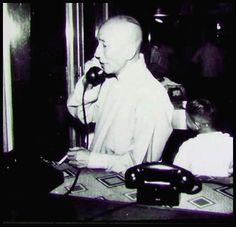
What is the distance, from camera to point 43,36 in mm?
2609

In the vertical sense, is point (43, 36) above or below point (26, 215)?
above

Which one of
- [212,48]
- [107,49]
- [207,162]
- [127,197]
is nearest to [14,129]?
[127,197]

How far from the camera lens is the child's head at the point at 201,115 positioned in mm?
2268

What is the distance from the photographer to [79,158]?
→ 1.80 m

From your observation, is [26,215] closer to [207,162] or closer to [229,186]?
[229,186]

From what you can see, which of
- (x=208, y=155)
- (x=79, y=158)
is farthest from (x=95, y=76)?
(x=208, y=155)

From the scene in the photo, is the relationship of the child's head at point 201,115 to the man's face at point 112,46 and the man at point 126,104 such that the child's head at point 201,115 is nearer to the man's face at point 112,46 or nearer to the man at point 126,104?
the man at point 126,104

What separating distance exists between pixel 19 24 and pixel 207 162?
1273 mm

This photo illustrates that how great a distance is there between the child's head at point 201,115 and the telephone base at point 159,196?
1.05 meters

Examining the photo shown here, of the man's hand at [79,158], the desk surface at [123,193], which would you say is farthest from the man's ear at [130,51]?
the desk surface at [123,193]

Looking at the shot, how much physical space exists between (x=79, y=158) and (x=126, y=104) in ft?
1.83

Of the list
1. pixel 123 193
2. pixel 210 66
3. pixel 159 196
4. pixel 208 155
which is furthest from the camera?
pixel 210 66

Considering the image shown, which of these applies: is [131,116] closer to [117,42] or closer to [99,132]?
[99,132]

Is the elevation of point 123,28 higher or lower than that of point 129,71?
higher
